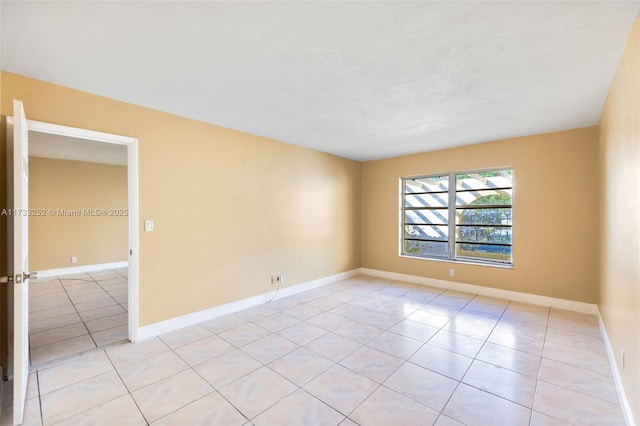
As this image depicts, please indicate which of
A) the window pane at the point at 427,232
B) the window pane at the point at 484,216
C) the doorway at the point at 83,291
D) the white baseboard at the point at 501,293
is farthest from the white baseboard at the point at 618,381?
the doorway at the point at 83,291

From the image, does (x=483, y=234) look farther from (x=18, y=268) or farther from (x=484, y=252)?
(x=18, y=268)

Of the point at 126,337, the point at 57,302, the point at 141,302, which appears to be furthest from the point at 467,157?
the point at 57,302

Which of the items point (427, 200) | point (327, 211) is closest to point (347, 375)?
point (327, 211)

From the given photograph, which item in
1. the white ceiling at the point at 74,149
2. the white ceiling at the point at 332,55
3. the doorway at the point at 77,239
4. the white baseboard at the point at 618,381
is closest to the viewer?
the white ceiling at the point at 332,55

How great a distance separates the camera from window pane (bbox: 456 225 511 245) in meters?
4.58

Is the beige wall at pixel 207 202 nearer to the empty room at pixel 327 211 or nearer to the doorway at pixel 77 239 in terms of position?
the empty room at pixel 327 211

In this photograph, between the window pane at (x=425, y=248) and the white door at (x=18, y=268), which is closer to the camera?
the white door at (x=18, y=268)

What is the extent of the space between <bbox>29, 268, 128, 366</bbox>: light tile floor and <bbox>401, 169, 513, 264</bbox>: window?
509 cm

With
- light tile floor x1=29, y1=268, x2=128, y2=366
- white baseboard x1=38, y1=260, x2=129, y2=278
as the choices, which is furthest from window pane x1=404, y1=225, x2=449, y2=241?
white baseboard x1=38, y1=260, x2=129, y2=278

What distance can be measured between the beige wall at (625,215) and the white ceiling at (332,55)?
25 centimetres

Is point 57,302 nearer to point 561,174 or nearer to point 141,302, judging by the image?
point 141,302

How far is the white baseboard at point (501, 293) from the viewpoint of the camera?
3865mm

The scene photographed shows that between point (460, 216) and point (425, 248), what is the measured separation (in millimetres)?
928

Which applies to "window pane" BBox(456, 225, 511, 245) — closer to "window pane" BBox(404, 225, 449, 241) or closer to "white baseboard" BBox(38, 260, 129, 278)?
"window pane" BBox(404, 225, 449, 241)
